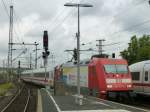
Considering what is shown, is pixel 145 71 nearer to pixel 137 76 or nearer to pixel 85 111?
pixel 137 76

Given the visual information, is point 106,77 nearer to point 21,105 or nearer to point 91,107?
point 21,105

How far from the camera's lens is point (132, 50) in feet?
279

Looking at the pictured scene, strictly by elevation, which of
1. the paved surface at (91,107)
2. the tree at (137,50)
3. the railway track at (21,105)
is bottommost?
the railway track at (21,105)

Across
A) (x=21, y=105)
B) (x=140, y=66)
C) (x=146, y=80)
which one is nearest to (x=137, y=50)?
(x=21, y=105)

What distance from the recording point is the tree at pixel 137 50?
3063 inches

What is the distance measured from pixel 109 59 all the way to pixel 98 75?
1694 mm

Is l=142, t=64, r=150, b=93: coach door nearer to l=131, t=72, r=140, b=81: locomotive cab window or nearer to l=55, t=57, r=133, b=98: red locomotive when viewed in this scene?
l=55, t=57, r=133, b=98: red locomotive

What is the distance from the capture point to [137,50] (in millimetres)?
82688

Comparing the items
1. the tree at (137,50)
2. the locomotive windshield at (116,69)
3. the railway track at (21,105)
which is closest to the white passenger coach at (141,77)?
the locomotive windshield at (116,69)

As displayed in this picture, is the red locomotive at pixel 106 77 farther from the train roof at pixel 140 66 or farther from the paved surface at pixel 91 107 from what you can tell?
the paved surface at pixel 91 107

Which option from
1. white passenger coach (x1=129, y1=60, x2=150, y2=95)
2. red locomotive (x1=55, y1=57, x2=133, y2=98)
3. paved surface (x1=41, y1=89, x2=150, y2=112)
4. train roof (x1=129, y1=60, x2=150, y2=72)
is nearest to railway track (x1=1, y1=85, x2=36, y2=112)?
red locomotive (x1=55, y1=57, x2=133, y2=98)

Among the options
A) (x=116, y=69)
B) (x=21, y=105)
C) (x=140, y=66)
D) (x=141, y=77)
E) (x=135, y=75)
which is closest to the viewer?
(x=141, y=77)

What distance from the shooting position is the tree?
255 feet

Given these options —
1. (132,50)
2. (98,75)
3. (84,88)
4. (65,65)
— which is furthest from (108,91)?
(132,50)
